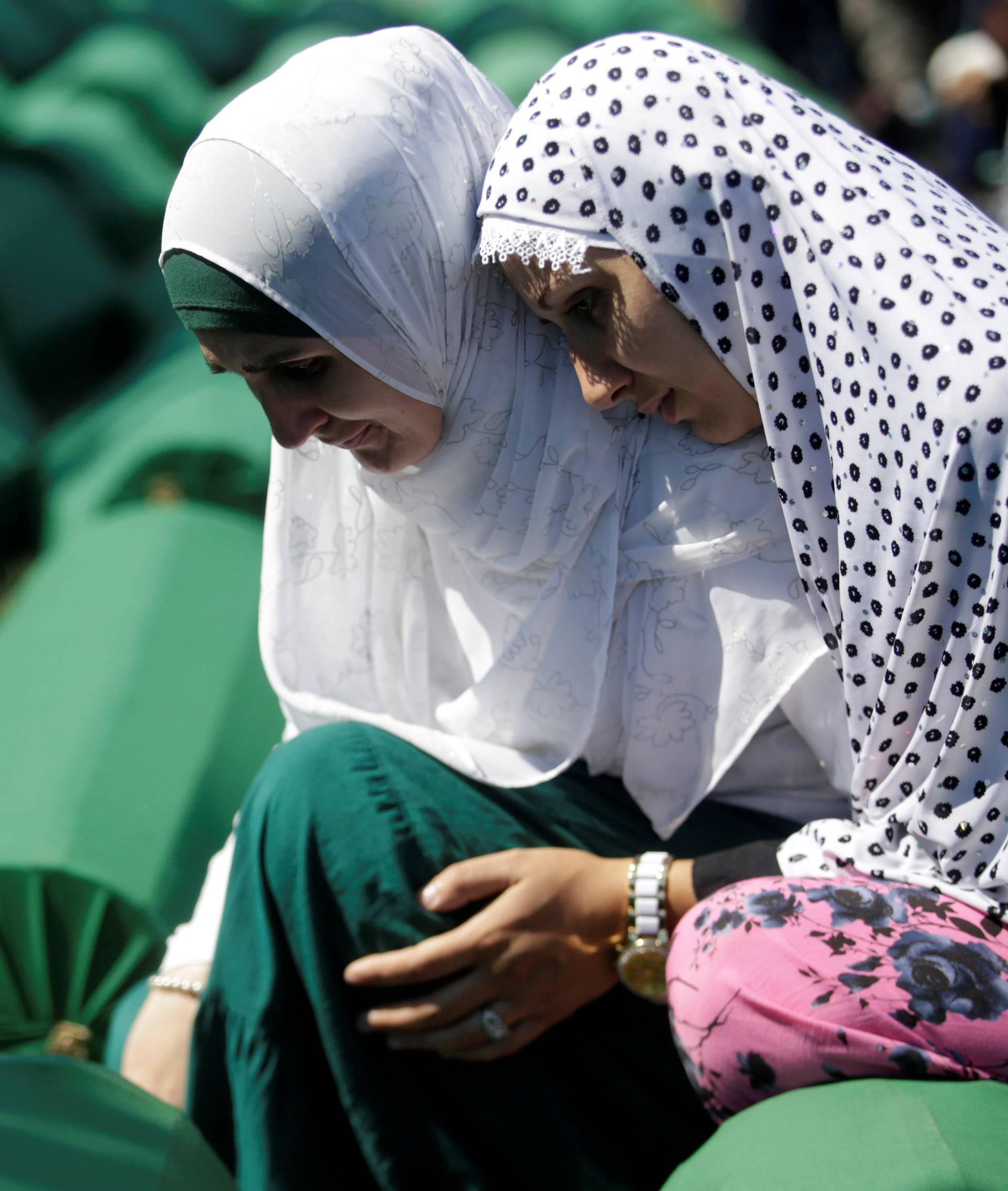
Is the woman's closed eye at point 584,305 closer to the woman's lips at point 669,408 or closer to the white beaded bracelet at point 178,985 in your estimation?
the woman's lips at point 669,408

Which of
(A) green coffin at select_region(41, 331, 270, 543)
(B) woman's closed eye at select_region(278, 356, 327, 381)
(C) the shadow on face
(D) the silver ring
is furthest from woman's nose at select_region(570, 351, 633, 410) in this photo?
(A) green coffin at select_region(41, 331, 270, 543)

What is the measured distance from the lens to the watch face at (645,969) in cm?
119

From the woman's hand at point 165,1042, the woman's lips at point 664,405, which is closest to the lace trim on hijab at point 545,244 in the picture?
the woman's lips at point 664,405

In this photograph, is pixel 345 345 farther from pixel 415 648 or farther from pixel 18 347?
pixel 18 347

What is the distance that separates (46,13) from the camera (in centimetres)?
353

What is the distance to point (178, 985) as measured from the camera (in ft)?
4.42

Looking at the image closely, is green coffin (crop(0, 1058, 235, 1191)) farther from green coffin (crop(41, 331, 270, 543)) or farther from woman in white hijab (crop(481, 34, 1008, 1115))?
green coffin (crop(41, 331, 270, 543))

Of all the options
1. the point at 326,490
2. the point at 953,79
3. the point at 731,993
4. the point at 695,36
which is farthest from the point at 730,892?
the point at 953,79

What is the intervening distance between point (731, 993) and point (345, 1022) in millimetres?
384

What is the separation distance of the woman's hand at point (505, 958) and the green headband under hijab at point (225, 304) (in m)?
0.52

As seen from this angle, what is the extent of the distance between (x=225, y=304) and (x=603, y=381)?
33cm

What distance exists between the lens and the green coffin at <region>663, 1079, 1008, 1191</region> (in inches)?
34.4

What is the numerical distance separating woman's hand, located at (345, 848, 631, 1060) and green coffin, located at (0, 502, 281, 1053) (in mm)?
407

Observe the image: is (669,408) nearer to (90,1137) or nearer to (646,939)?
(646,939)
